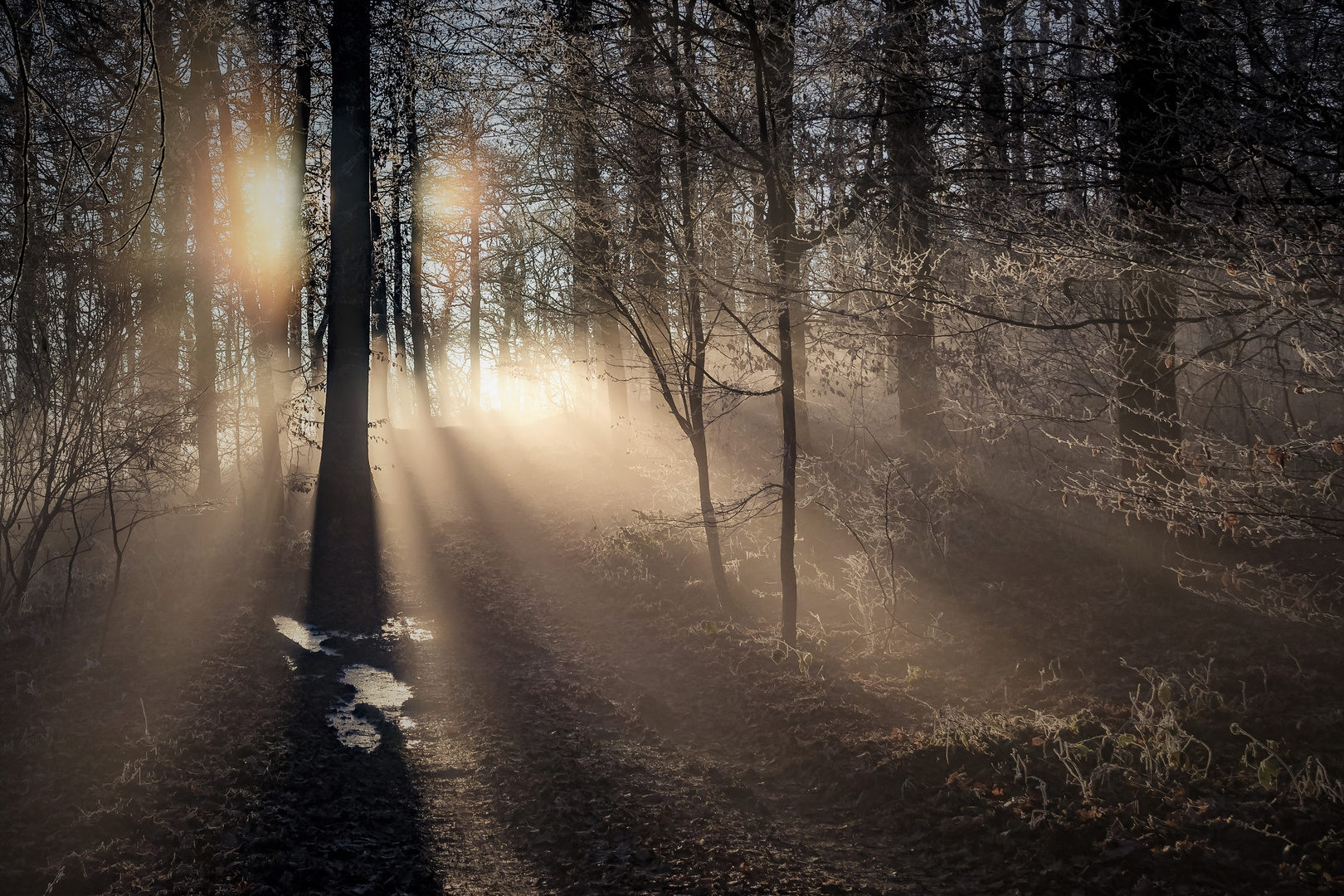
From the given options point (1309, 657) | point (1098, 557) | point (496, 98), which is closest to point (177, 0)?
point (496, 98)

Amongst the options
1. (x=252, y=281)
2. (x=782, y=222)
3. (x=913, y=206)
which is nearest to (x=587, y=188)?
(x=782, y=222)

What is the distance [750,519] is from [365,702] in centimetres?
372

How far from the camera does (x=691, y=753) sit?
5.07 metres

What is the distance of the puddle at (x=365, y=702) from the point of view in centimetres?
505

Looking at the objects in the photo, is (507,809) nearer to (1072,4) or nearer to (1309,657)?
(1309,657)

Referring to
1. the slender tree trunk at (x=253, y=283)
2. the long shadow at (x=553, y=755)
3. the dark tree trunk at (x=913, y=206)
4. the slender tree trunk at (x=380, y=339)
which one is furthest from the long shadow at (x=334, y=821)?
the slender tree trunk at (x=380, y=339)

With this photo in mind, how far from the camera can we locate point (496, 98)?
7.85 m

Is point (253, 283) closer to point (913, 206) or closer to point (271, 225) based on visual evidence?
point (271, 225)

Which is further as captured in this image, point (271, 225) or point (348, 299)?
point (271, 225)

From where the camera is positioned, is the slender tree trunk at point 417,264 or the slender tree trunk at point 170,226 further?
the slender tree trunk at point 417,264

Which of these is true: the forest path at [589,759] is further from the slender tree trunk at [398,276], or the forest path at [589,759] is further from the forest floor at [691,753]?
the slender tree trunk at [398,276]

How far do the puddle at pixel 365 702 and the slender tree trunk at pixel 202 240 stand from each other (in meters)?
8.70

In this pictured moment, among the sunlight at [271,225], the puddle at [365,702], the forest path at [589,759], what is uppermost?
the sunlight at [271,225]

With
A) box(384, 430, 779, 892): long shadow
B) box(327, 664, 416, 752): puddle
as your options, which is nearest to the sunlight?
box(384, 430, 779, 892): long shadow
